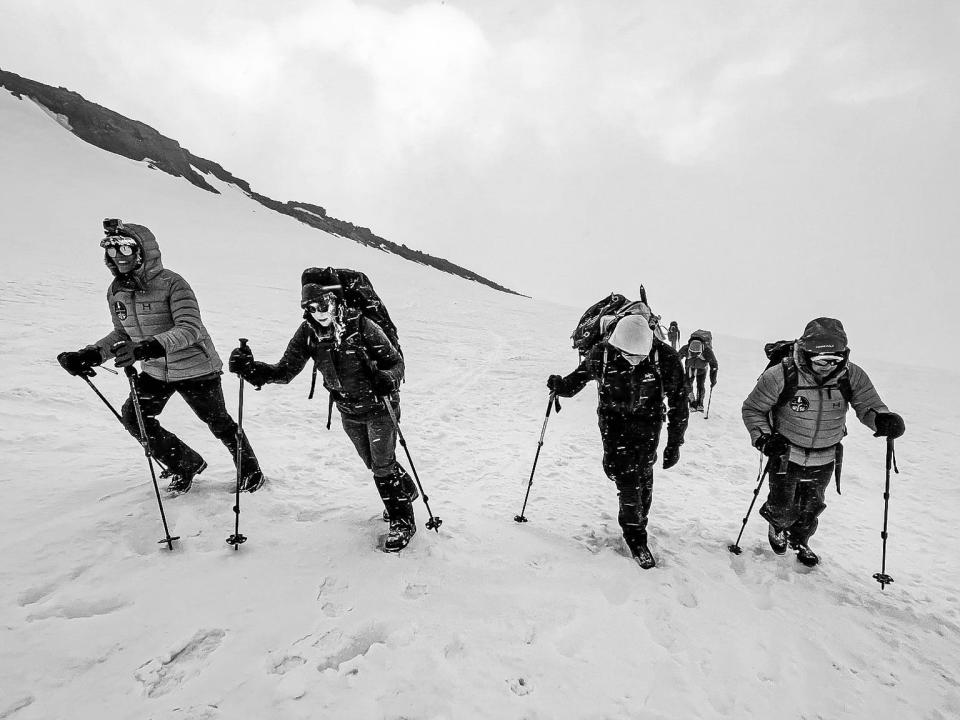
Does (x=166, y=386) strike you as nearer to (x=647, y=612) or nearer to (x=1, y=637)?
(x=1, y=637)

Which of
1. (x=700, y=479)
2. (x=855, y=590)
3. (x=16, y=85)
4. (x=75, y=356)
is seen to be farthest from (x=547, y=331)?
(x=16, y=85)

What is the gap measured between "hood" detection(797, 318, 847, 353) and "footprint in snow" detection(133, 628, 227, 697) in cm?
514

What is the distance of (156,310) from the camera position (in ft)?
14.0

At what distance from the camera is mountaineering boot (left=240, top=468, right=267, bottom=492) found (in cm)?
479

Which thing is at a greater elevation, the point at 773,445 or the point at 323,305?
the point at 323,305

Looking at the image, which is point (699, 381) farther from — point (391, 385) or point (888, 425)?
point (391, 385)

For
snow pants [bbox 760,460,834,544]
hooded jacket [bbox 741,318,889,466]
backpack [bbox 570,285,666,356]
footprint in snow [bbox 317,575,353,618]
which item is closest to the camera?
footprint in snow [bbox 317,575,353,618]

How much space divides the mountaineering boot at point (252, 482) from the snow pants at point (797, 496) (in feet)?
17.7

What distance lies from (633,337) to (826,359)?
1.72 meters

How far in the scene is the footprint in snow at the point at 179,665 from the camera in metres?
2.62

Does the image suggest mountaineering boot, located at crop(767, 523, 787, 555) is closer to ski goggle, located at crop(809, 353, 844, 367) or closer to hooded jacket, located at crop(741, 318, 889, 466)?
hooded jacket, located at crop(741, 318, 889, 466)

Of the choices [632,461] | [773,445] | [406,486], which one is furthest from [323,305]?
[773,445]

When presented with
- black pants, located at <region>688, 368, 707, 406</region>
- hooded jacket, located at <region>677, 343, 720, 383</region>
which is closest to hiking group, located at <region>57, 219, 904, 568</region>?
hooded jacket, located at <region>677, 343, 720, 383</region>

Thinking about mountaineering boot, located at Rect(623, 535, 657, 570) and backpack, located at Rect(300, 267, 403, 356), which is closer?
backpack, located at Rect(300, 267, 403, 356)
